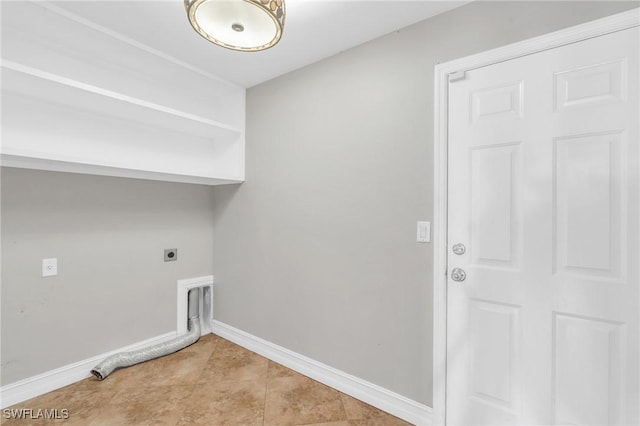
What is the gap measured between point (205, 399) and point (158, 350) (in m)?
0.75

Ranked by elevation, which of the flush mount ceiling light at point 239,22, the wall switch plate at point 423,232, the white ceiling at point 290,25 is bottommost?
the wall switch plate at point 423,232

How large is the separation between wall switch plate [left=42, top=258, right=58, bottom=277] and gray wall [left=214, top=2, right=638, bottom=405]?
1.27 meters

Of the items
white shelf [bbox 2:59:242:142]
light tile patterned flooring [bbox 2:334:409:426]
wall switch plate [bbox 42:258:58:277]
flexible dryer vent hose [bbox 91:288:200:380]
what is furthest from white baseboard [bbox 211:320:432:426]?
white shelf [bbox 2:59:242:142]

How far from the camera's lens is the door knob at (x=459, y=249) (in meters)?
1.59

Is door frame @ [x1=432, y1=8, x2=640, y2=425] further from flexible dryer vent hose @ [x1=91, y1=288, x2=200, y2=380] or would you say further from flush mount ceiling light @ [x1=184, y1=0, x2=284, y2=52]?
flexible dryer vent hose @ [x1=91, y1=288, x2=200, y2=380]

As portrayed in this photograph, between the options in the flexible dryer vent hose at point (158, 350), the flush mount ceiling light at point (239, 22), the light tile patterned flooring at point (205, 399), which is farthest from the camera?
the flexible dryer vent hose at point (158, 350)

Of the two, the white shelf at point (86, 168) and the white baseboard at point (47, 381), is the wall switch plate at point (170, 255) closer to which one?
the white shelf at point (86, 168)

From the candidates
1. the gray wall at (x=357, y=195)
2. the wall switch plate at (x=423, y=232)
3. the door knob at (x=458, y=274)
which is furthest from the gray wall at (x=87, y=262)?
the door knob at (x=458, y=274)

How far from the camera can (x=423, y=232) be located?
170 cm

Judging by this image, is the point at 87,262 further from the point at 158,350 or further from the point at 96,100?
the point at 96,100

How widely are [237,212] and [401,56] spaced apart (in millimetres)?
1816

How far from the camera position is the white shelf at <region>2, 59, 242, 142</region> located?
160 cm

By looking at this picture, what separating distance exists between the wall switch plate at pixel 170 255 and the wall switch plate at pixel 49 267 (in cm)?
73

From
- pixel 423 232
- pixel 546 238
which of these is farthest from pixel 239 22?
pixel 546 238
